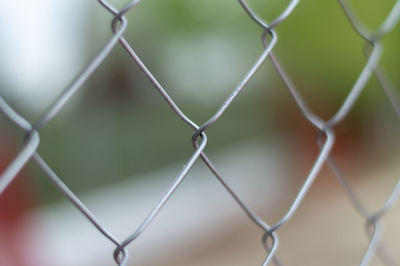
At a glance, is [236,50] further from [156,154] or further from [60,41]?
[60,41]

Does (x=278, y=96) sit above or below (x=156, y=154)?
above

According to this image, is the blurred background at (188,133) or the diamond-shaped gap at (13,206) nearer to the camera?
the diamond-shaped gap at (13,206)

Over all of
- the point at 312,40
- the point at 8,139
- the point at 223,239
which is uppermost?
the point at 312,40

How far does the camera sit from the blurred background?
8.05 feet

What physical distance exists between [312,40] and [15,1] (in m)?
1.80

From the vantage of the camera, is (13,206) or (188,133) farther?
(188,133)

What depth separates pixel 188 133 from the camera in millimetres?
3555

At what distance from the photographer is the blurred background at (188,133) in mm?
2455

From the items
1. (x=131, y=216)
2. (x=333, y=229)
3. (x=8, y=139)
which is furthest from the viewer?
(x=131, y=216)

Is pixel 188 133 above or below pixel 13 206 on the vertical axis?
below

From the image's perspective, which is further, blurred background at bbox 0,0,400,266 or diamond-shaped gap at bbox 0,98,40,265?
blurred background at bbox 0,0,400,266

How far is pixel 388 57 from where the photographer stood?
9.50 feet

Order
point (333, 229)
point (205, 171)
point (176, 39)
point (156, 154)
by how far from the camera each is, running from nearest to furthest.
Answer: point (333, 229) < point (205, 171) < point (156, 154) < point (176, 39)


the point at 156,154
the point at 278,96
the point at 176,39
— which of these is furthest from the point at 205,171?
the point at 176,39
